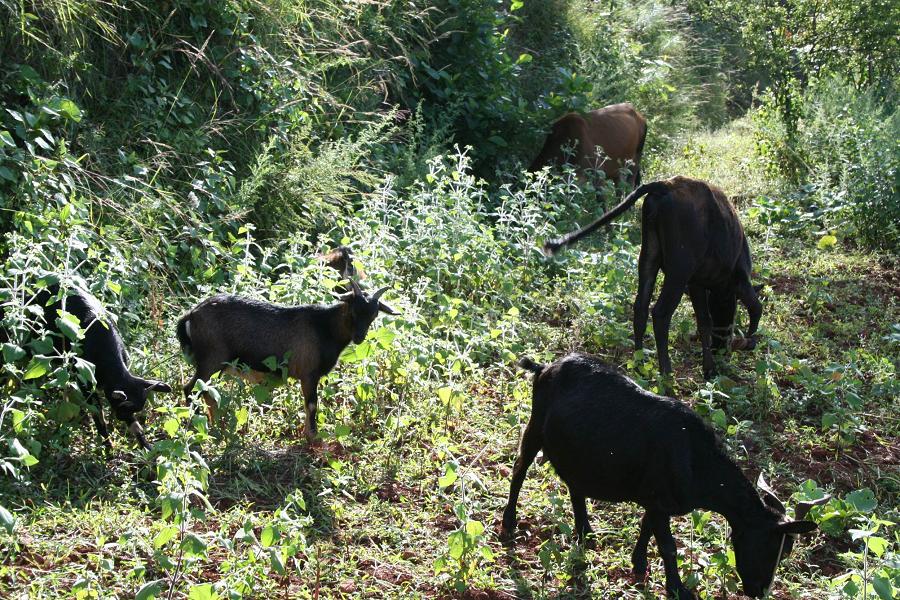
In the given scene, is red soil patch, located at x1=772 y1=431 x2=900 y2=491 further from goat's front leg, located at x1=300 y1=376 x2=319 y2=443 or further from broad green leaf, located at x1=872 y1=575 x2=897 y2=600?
goat's front leg, located at x1=300 y1=376 x2=319 y2=443

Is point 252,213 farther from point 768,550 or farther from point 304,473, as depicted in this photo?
point 768,550

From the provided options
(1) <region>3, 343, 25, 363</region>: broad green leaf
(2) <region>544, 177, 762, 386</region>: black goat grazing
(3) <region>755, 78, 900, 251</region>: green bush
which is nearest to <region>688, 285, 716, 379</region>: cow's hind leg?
(2) <region>544, 177, 762, 386</region>: black goat grazing

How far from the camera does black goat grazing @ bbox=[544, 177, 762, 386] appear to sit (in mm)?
7457

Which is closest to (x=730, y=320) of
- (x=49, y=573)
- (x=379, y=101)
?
(x=379, y=101)

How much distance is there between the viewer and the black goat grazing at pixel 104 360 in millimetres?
5543

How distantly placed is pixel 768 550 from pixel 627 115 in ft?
28.5

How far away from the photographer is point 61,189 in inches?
255

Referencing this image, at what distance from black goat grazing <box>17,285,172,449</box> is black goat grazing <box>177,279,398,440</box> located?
0.43m

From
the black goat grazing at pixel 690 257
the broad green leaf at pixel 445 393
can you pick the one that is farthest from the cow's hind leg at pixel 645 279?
the broad green leaf at pixel 445 393

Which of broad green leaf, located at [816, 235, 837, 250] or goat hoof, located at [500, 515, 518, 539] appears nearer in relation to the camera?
goat hoof, located at [500, 515, 518, 539]

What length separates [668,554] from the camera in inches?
187

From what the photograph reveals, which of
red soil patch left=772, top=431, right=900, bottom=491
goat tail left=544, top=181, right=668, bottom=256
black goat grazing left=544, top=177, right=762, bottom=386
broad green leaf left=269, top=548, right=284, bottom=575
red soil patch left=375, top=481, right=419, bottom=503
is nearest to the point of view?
broad green leaf left=269, top=548, right=284, bottom=575

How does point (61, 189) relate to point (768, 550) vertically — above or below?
above

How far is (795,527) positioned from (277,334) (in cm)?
306
